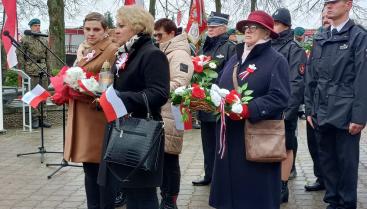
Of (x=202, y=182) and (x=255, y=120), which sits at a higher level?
(x=255, y=120)

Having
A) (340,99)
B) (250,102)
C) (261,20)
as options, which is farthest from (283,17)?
(250,102)

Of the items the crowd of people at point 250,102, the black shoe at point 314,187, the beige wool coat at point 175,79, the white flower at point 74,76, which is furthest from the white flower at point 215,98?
the black shoe at point 314,187

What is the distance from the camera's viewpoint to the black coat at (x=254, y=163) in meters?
3.86

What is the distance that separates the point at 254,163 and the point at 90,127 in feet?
4.79

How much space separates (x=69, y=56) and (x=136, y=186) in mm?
30182

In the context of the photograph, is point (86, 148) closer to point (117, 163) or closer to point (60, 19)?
point (117, 163)

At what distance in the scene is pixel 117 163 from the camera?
11.8ft

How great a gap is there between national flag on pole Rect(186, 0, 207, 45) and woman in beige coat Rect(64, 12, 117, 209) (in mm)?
4418

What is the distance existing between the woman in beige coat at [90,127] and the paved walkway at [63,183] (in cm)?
117

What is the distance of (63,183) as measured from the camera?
21.5 feet

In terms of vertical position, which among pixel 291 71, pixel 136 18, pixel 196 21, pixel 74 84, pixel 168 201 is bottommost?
pixel 168 201

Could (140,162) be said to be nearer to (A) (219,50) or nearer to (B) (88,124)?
(B) (88,124)

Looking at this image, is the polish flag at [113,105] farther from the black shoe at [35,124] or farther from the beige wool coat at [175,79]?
the black shoe at [35,124]

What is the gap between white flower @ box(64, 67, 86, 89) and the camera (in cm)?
423
